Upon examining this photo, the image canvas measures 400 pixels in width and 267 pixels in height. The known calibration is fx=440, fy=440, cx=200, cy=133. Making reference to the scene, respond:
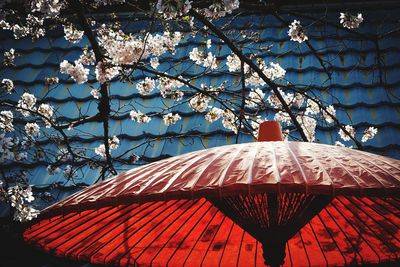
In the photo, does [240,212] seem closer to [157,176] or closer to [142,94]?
[157,176]

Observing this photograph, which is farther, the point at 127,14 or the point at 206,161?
the point at 127,14

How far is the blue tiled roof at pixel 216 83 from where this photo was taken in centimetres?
382

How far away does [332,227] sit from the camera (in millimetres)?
2139

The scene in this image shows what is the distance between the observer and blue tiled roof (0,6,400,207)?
3.82m

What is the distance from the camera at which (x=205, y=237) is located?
2.18 m

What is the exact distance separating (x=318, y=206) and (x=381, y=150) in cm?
212

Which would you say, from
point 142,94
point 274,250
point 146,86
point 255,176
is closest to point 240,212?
point 274,250

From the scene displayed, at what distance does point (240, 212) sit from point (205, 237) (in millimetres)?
483

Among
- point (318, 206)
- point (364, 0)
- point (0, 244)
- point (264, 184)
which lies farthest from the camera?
point (364, 0)

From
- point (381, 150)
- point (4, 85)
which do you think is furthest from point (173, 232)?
point (4, 85)

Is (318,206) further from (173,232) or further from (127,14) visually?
(127,14)

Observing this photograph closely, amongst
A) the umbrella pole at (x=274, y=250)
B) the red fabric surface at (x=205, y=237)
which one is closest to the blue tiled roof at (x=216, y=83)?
the red fabric surface at (x=205, y=237)

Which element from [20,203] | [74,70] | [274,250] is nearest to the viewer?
[274,250]

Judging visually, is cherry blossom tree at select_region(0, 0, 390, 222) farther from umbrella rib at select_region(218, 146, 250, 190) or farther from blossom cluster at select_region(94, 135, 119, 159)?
umbrella rib at select_region(218, 146, 250, 190)
